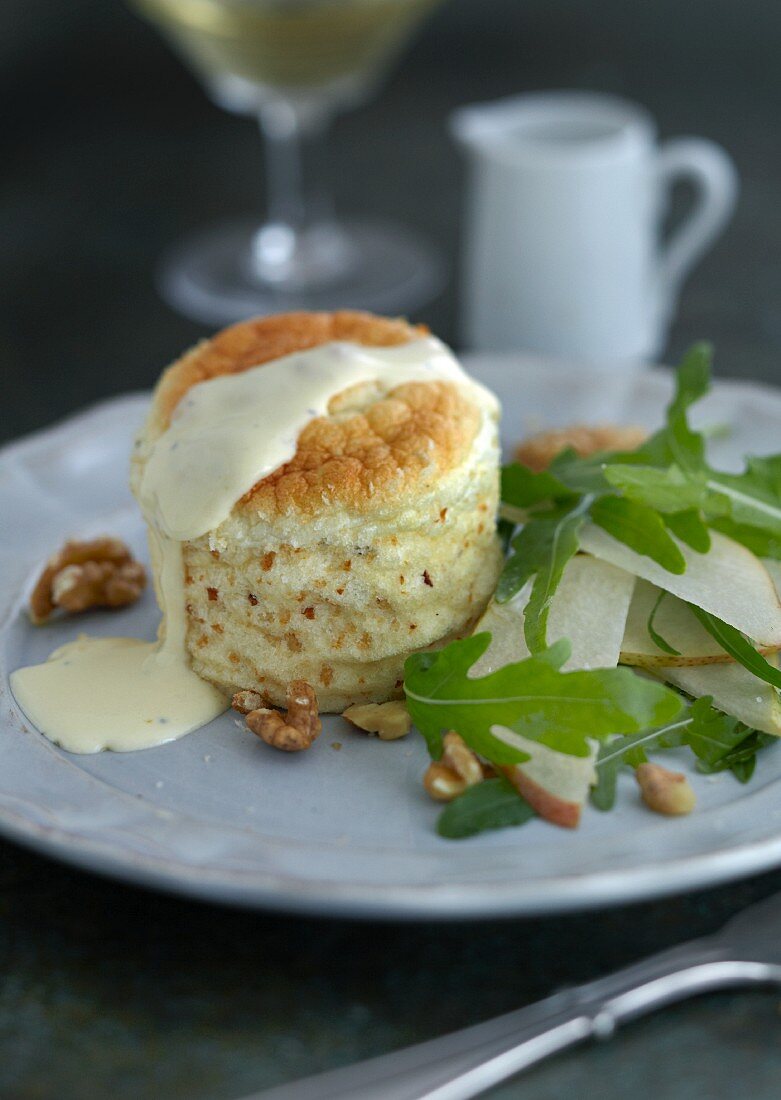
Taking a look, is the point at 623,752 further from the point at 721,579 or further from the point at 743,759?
the point at 721,579

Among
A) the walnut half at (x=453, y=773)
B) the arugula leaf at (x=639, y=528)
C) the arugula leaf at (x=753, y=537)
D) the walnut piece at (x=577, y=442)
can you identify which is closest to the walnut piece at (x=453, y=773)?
the walnut half at (x=453, y=773)

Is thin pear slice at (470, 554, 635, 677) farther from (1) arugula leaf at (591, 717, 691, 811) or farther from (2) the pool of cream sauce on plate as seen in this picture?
(2) the pool of cream sauce on plate

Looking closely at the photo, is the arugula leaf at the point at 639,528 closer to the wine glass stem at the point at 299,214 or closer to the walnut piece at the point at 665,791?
the walnut piece at the point at 665,791

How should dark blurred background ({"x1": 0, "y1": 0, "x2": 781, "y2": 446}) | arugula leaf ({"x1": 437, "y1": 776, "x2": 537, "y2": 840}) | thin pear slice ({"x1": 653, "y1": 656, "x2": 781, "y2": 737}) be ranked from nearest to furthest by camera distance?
arugula leaf ({"x1": 437, "y1": 776, "x2": 537, "y2": 840}) → thin pear slice ({"x1": 653, "y1": 656, "x2": 781, "y2": 737}) → dark blurred background ({"x1": 0, "y1": 0, "x2": 781, "y2": 446})

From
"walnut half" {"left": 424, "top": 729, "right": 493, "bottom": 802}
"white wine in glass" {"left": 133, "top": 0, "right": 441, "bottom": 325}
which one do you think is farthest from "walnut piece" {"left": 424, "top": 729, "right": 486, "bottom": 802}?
"white wine in glass" {"left": 133, "top": 0, "right": 441, "bottom": 325}

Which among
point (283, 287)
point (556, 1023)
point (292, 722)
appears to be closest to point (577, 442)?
point (292, 722)
